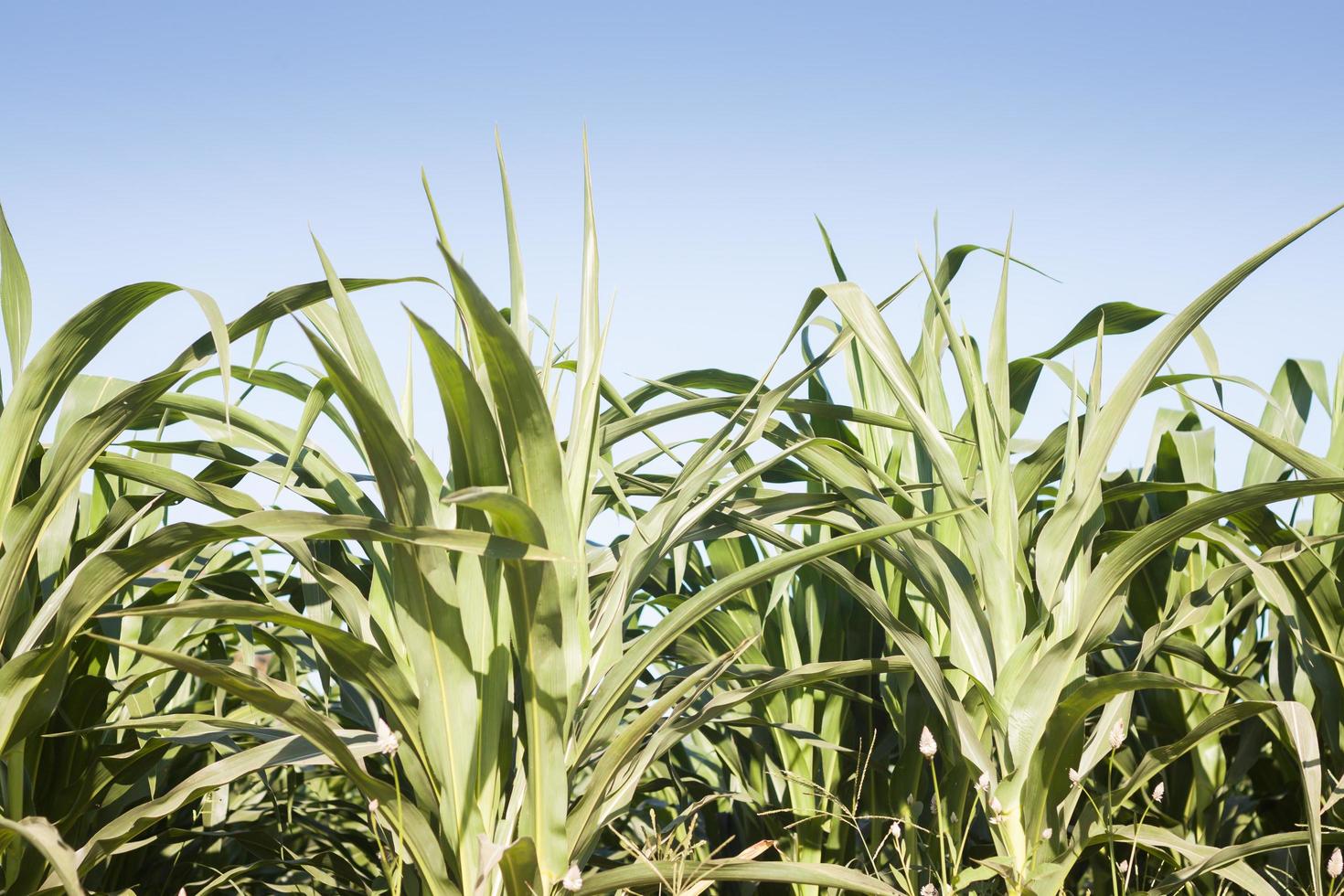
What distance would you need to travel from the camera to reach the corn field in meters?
0.86

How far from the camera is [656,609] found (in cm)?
137

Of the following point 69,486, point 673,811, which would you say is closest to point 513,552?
point 69,486

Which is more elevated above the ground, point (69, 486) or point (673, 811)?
point (69, 486)

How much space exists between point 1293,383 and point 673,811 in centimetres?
123

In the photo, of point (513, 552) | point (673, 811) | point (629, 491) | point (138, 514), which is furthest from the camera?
point (673, 811)

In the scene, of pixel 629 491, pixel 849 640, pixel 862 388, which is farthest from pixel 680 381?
pixel 849 640

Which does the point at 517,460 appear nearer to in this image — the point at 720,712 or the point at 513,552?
the point at 513,552

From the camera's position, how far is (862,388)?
4.76 ft

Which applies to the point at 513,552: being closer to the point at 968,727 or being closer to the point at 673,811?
the point at 968,727

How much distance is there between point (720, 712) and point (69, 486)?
2.23 ft

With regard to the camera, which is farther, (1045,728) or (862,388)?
(862,388)

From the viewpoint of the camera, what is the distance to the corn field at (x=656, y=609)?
2.83 ft

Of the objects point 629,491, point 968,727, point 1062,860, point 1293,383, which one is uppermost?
point 1293,383

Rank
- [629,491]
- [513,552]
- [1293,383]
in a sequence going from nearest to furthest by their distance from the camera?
[513,552]
[629,491]
[1293,383]
